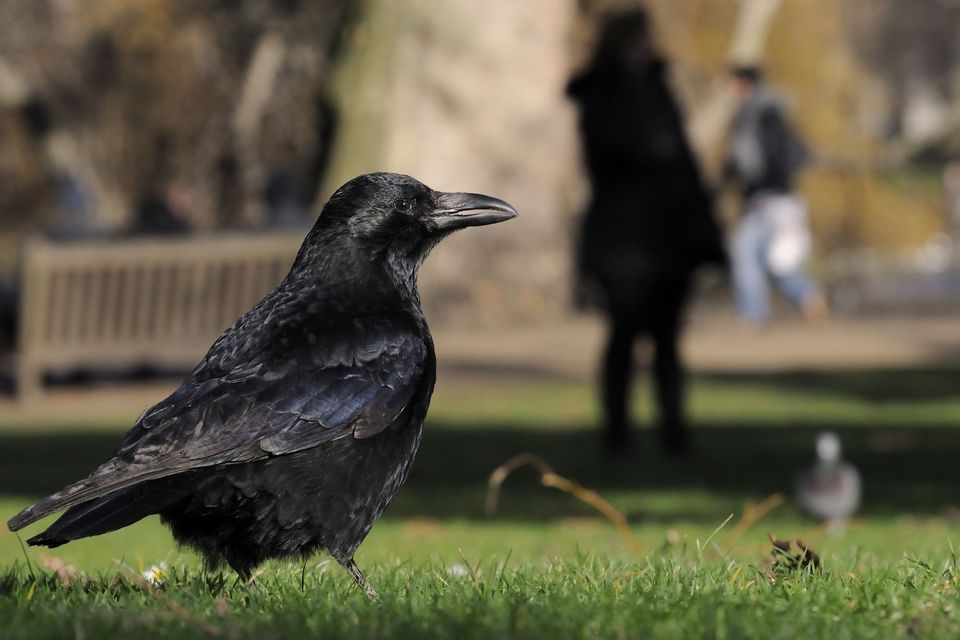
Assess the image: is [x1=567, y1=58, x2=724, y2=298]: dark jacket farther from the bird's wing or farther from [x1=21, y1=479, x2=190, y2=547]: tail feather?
[x1=21, y1=479, x2=190, y2=547]: tail feather

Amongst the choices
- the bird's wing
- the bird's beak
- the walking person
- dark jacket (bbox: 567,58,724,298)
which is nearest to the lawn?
the bird's wing

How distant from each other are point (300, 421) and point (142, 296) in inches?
513

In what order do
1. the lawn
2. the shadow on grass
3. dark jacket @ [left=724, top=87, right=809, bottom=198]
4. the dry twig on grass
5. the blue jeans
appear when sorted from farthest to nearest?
the blue jeans
dark jacket @ [left=724, top=87, right=809, bottom=198]
the shadow on grass
the dry twig on grass
the lawn

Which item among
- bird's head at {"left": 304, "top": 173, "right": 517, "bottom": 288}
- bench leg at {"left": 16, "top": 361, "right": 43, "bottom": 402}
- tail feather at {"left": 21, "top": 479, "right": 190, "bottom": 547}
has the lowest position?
bench leg at {"left": 16, "top": 361, "right": 43, "bottom": 402}

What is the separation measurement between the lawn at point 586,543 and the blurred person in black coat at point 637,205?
79 centimetres

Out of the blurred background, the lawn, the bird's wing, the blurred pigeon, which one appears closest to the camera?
the lawn

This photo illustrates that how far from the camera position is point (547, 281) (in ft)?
77.3

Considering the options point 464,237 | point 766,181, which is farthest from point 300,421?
point 464,237

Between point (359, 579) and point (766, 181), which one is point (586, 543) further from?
point (766, 181)

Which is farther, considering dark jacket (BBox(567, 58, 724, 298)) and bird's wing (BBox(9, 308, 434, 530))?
dark jacket (BBox(567, 58, 724, 298))

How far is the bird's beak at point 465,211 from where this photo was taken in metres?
5.29

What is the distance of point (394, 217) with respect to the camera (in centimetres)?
523

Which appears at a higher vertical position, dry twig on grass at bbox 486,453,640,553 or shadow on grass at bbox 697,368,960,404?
dry twig on grass at bbox 486,453,640,553

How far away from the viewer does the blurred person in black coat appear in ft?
36.1
